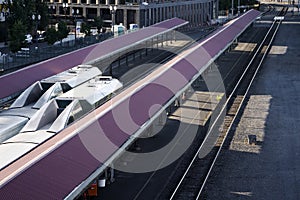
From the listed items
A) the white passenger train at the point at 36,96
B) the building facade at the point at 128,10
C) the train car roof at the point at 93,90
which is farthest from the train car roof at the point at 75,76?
the building facade at the point at 128,10

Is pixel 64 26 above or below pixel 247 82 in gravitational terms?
above

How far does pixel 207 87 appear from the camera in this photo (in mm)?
41906

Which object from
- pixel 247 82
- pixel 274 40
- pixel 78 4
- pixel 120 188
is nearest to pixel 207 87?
pixel 247 82

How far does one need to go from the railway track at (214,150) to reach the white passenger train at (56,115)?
221 inches

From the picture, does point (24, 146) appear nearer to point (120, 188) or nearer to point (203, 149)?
point (120, 188)

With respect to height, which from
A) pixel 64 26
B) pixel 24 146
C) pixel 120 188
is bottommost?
pixel 120 188

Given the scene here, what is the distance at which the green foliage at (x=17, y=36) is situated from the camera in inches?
2071

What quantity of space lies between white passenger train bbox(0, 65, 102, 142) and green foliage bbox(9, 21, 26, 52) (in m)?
17.3

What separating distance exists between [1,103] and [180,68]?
11.9 metres

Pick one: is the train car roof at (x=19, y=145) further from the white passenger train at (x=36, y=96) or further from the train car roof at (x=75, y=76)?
the train car roof at (x=75, y=76)

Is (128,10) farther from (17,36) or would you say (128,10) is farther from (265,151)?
(265,151)

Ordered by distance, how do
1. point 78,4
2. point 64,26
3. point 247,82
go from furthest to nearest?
point 78,4
point 64,26
point 247,82

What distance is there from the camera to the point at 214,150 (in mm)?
27375

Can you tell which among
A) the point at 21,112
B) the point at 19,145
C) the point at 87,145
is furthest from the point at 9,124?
the point at 87,145
